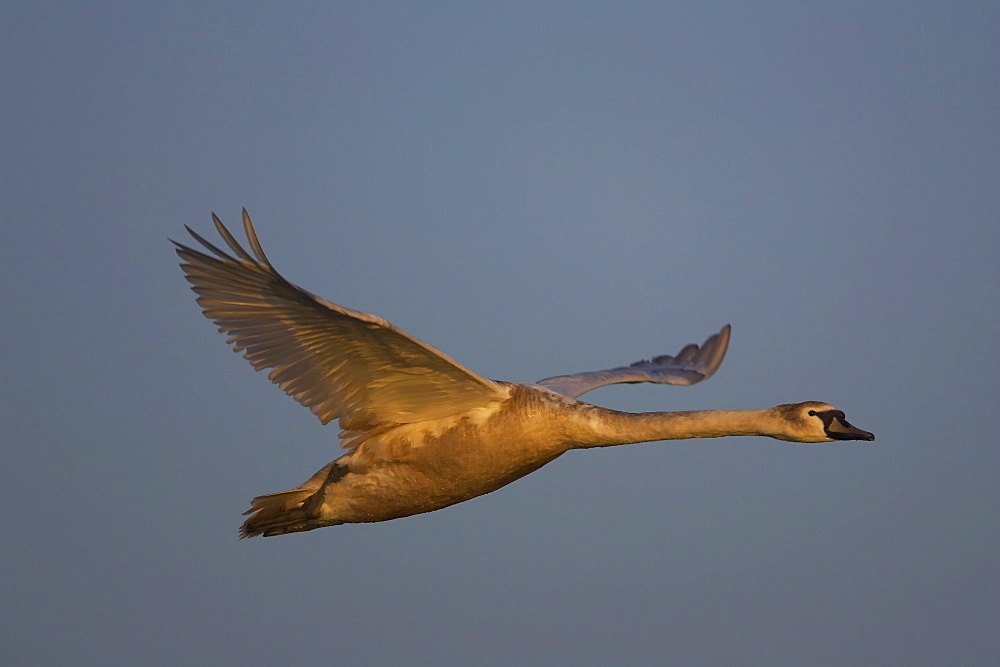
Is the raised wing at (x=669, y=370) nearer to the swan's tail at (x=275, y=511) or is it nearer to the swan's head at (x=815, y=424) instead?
the swan's tail at (x=275, y=511)

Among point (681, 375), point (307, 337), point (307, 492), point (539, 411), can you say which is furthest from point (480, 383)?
point (681, 375)

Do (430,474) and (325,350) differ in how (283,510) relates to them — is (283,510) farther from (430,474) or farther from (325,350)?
(325,350)

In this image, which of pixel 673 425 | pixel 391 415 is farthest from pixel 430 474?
pixel 673 425

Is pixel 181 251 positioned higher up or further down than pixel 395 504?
higher up

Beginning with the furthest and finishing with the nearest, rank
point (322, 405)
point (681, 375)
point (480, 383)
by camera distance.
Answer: point (681, 375), point (322, 405), point (480, 383)

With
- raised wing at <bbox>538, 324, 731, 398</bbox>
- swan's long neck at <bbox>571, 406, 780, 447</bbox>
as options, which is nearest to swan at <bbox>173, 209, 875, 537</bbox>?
swan's long neck at <bbox>571, 406, 780, 447</bbox>

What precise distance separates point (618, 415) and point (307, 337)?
2.53 m

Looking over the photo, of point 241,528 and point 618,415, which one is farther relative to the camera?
point 241,528

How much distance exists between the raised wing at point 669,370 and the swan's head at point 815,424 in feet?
11.0

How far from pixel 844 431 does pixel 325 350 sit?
409 cm

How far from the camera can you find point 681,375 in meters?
13.8

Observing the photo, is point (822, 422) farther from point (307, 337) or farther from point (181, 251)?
point (181, 251)

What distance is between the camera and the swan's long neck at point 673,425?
9531 millimetres

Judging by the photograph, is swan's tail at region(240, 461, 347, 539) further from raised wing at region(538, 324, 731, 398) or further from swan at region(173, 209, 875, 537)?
raised wing at region(538, 324, 731, 398)
